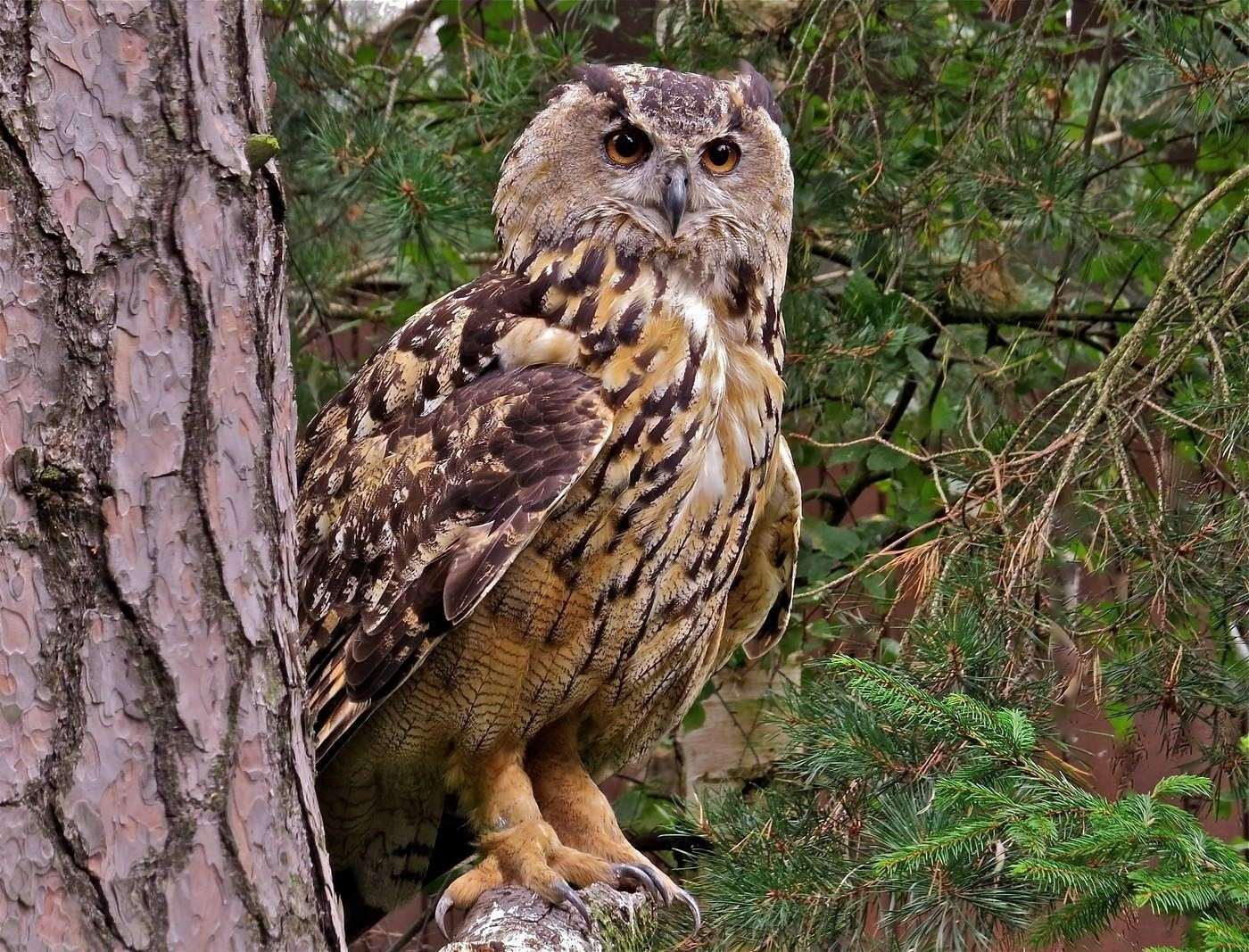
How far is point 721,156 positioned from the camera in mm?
2072

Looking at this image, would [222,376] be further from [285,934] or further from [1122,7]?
[1122,7]

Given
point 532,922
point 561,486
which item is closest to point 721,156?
point 561,486

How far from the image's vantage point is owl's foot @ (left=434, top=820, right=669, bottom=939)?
1.91 metres

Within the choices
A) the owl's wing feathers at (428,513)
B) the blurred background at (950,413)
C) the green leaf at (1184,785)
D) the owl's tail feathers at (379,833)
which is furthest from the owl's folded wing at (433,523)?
the green leaf at (1184,785)

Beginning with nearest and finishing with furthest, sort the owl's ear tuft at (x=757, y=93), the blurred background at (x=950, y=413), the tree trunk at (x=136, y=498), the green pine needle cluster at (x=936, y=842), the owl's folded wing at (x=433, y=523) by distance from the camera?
the tree trunk at (x=136, y=498), the green pine needle cluster at (x=936, y=842), the blurred background at (x=950, y=413), the owl's folded wing at (x=433, y=523), the owl's ear tuft at (x=757, y=93)

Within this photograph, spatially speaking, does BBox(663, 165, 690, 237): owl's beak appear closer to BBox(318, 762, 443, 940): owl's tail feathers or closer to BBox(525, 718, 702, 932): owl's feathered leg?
BBox(525, 718, 702, 932): owl's feathered leg

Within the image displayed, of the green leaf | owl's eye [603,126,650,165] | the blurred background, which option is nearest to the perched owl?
owl's eye [603,126,650,165]

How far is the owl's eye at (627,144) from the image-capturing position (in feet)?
6.70

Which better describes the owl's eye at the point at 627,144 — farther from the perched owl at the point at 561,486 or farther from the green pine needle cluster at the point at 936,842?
the green pine needle cluster at the point at 936,842

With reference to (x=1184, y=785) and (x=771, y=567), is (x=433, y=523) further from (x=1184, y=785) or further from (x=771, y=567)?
(x=1184, y=785)

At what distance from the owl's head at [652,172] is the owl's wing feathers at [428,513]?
22 cm

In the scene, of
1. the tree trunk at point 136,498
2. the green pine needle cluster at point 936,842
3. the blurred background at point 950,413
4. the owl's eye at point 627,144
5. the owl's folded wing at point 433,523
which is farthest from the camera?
the owl's eye at point 627,144

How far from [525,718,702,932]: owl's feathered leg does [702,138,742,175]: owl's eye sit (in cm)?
89

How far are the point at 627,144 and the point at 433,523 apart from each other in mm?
642
